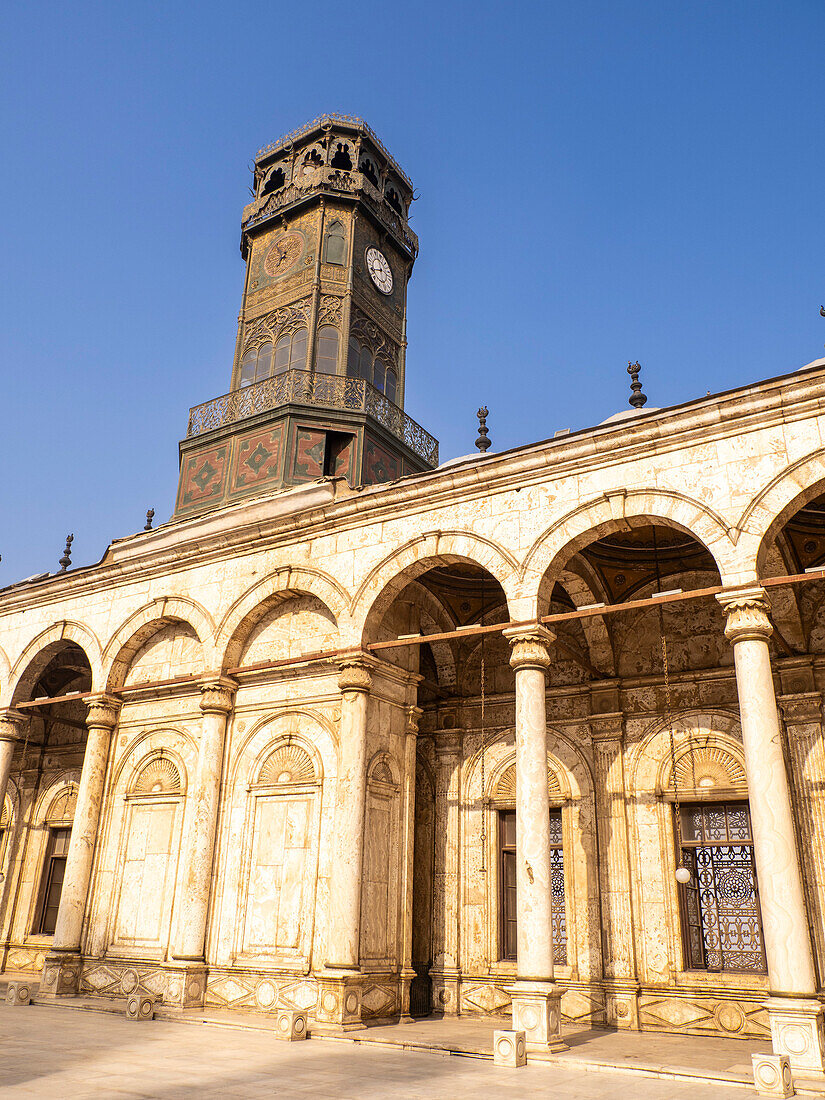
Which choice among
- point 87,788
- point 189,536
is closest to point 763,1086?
point 87,788

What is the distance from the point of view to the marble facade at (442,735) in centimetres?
1082

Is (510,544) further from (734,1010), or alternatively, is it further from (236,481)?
(236,481)

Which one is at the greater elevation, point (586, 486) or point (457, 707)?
point (586, 486)

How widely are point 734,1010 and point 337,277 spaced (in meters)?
16.4

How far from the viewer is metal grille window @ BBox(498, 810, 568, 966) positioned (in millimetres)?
14062

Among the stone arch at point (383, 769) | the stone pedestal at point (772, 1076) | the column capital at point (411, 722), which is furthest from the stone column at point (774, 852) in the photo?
the column capital at point (411, 722)

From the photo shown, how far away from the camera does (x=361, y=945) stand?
12055 mm

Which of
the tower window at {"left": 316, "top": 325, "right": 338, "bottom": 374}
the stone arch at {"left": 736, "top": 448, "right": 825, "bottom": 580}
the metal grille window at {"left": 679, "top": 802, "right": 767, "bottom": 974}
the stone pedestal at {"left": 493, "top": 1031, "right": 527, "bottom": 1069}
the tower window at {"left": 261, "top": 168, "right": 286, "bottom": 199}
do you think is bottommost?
the stone pedestal at {"left": 493, "top": 1031, "right": 527, "bottom": 1069}

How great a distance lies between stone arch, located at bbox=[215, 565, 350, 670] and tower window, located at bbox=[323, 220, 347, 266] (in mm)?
9651

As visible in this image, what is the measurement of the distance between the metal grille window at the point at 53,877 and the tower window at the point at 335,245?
46.2 ft

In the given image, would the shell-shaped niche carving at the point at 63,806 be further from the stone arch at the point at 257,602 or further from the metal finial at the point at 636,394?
the metal finial at the point at 636,394

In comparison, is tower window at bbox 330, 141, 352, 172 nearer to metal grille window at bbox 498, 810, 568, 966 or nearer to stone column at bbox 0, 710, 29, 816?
stone column at bbox 0, 710, 29, 816

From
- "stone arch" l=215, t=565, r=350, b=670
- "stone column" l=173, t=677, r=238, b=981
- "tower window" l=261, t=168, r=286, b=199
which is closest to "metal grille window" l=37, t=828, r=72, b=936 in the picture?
"stone column" l=173, t=677, r=238, b=981

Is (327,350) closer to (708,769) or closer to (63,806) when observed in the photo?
(63,806)
